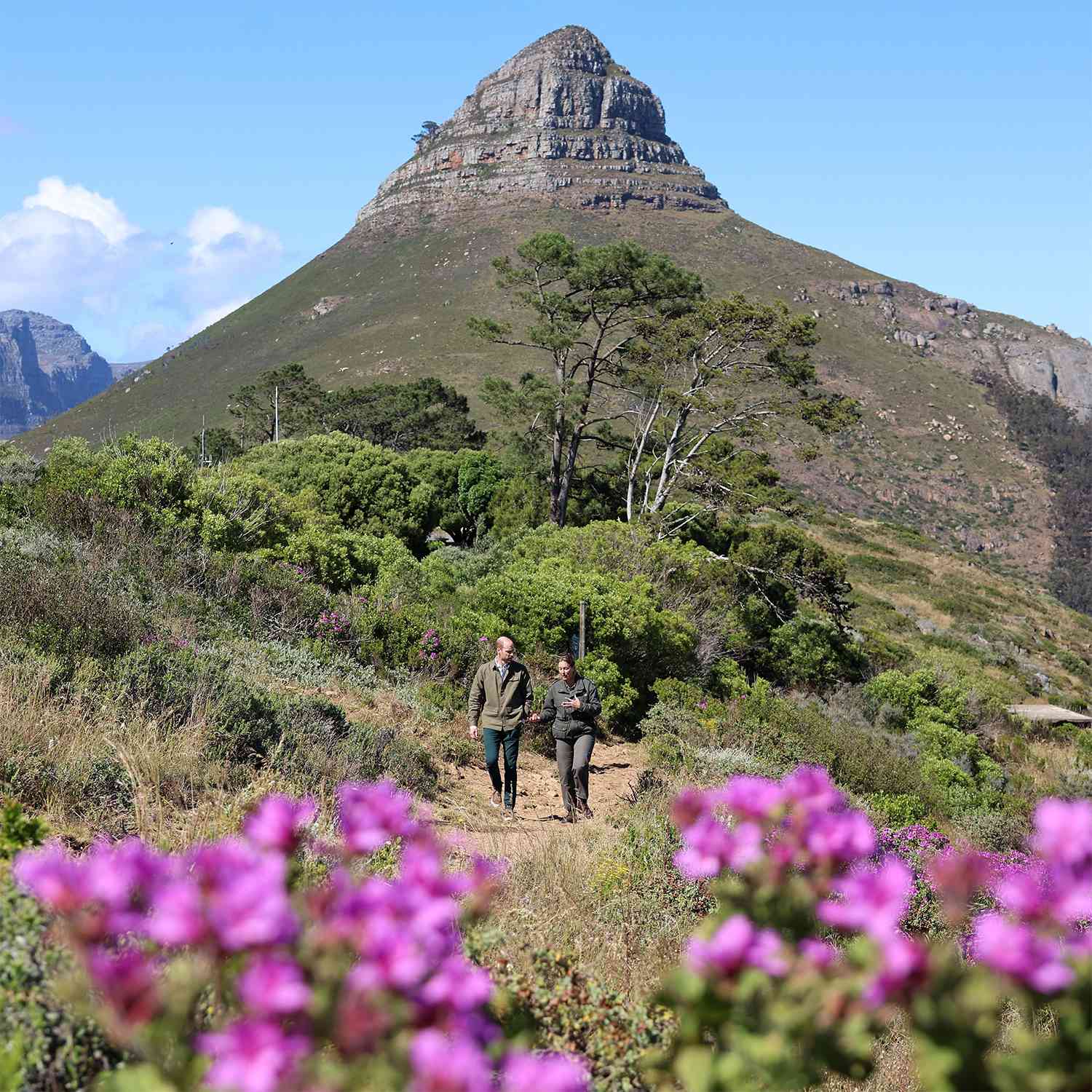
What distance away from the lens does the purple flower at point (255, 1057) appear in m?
1.12

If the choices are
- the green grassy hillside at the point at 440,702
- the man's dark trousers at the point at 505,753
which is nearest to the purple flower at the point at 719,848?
the green grassy hillside at the point at 440,702

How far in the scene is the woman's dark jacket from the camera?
8117 mm

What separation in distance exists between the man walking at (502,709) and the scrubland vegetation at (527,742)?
637mm

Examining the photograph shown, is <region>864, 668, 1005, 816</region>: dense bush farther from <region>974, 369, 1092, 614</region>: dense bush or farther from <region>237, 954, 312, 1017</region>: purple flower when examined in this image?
<region>974, 369, 1092, 614</region>: dense bush

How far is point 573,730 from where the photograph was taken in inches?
320

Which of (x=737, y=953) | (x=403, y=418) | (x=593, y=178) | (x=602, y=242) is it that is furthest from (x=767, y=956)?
(x=593, y=178)

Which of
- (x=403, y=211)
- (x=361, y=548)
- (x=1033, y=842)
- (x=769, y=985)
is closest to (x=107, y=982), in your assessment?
(x=769, y=985)

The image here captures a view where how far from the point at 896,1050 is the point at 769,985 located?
3159 mm

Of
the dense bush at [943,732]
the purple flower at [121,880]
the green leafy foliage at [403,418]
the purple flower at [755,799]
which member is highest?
the green leafy foliage at [403,418]

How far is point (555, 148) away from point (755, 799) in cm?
15325

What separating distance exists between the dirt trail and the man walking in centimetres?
36

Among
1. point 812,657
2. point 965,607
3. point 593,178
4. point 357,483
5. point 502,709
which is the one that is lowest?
point 965,607

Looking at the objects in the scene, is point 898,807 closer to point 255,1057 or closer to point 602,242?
point 255,1057

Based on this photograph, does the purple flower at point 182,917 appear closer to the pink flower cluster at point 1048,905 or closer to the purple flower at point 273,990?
the purple flower at point 273,990
